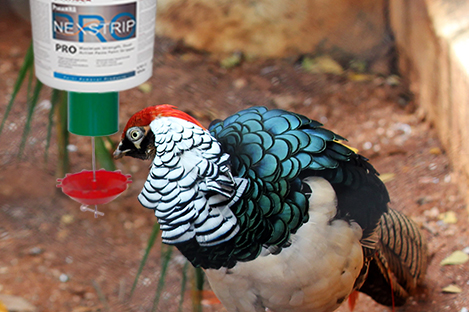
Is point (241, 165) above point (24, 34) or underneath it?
above

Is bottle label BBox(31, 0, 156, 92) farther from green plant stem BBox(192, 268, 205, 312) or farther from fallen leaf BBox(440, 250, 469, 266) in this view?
fallen leaf BBox(440, 250, 469, 266)

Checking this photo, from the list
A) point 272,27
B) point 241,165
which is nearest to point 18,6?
point 272,27

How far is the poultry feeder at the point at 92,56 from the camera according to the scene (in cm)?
53

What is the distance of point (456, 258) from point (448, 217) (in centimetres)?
10

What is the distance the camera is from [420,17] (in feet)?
4.12

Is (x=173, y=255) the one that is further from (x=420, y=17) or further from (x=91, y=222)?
(x=420, y=17)

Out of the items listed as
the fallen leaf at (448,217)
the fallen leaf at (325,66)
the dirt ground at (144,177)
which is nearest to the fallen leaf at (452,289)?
the dirt ground at (144,177)

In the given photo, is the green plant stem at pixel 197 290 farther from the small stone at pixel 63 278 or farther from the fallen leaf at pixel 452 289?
the fallen leaf at pixel 452 289

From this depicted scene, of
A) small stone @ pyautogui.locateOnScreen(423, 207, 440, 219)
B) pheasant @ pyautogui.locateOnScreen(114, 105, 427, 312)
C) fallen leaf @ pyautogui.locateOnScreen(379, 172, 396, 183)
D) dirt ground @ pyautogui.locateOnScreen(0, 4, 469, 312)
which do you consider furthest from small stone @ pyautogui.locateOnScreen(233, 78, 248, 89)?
pheasant @ pyautogui.locateOnScreen(114, 105, 427, 312)

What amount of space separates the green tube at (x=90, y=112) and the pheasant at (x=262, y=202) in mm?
71

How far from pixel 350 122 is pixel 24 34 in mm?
885

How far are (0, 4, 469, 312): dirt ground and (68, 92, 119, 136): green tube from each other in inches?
14.5

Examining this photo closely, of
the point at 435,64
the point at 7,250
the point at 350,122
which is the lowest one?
the point at 7,250

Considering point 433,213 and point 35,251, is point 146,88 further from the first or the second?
point 433,213
